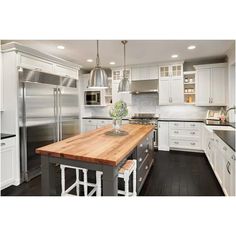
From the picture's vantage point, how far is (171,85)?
4613 millimetres

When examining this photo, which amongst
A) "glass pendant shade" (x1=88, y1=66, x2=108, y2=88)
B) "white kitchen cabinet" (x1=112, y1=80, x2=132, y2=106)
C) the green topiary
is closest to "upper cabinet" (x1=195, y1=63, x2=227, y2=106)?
"white kitchen cabinet" (x1=112, y1=80, x2=132, y2=106)

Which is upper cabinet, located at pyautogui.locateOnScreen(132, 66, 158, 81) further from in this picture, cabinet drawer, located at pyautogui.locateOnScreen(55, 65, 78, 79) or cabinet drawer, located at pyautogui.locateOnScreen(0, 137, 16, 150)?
cabinet drawer, located at pyautogui.locateOnScreen(0, 137, 16, 150)

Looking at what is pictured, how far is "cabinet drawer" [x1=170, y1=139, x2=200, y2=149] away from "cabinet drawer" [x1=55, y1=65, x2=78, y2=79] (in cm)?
310

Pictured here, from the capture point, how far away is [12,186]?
8.48 ft

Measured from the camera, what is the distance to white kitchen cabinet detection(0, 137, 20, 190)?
7.98 ft

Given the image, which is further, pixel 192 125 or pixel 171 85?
pixel 171 85

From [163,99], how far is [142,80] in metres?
0.83

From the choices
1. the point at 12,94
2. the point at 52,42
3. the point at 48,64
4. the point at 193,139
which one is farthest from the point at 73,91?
the point at 193,139

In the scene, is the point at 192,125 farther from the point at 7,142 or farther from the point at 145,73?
the point at 7,142

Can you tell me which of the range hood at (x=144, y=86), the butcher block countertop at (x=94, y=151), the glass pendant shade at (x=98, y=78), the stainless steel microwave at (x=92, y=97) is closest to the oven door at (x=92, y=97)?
the stainless steel microwave at (x=92, y=97)

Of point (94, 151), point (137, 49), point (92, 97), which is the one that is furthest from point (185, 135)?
point (94, 151)

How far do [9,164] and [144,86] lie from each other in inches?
145

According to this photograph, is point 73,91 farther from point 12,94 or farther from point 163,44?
point 163,44

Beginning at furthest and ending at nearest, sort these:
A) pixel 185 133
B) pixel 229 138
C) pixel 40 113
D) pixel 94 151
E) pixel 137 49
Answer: pixel 185 133 → pixel 137 49 → pixel 40 113 → pixel 229 138 → pixel 94 151
